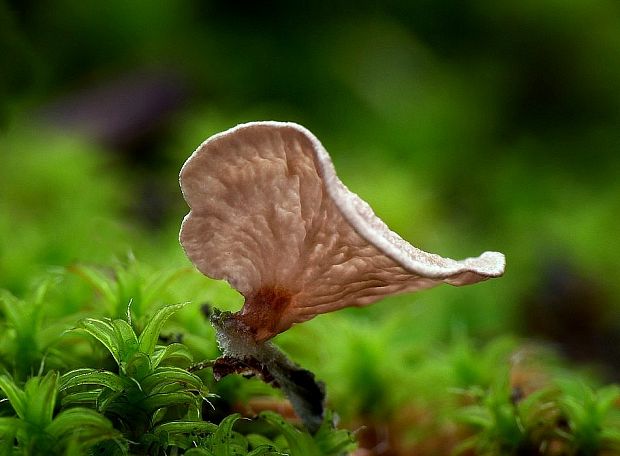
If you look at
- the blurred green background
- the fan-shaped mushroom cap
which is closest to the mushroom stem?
the fan-shaped mushroom cap

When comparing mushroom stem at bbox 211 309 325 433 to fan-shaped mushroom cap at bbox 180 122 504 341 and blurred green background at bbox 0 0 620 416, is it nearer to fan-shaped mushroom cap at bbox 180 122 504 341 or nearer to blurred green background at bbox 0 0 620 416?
fan-shaped mushroom cap at bbox 180 122 504 341

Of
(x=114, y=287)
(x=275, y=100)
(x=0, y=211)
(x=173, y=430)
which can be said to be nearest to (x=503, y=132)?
(x=275, y=100)

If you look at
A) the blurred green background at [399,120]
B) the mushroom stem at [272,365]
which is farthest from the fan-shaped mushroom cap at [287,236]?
the blurred green background at [399,120]

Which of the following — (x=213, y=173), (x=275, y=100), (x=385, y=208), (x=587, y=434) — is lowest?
(x=587, y=434)

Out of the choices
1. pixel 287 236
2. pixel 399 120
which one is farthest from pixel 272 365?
pixel 399 120

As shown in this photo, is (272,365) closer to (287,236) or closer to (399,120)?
(287,236)

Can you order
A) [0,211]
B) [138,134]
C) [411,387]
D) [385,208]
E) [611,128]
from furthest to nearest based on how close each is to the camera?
[611,128], [138,134], [385,208], [0,211], [411,387]

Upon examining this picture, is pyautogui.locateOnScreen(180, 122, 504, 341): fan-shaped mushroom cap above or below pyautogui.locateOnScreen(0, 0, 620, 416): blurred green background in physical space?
below

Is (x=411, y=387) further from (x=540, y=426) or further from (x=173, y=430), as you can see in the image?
(x=173, y=430)
